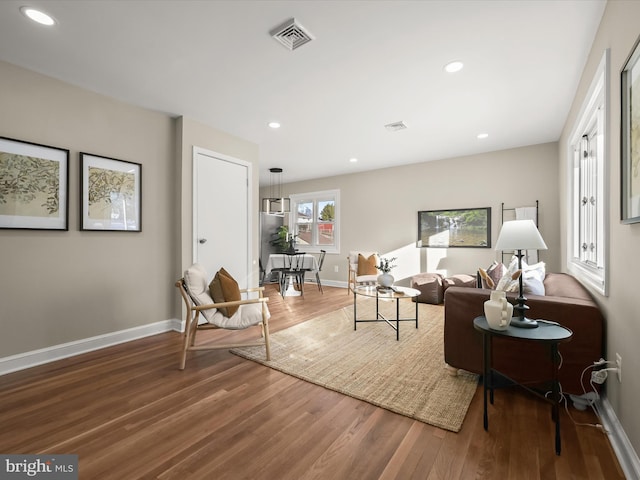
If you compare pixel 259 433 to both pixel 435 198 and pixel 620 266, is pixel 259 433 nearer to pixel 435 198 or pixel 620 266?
pixel 620 266

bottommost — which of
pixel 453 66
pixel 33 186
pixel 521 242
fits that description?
pixel 521 242

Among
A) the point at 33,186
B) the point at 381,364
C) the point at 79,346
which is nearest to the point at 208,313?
the point at 79,346

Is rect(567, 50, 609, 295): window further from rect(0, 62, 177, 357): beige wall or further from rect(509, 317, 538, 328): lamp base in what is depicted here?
rect(0, 62, 177, 357): beige wall

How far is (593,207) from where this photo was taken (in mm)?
2807

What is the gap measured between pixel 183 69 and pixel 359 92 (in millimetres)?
1713

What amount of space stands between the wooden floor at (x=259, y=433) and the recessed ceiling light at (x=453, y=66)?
2.69 metres

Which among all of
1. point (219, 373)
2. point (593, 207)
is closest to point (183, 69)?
point (219, 373)

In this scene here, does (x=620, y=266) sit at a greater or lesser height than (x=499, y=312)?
greater

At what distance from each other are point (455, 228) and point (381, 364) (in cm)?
370

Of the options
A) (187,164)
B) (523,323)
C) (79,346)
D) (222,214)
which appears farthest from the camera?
(222,214)

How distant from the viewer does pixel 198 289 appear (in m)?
2.76

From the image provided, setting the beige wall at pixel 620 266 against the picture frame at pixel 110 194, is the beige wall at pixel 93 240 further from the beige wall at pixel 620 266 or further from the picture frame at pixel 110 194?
the beige wall at pixel 620 266

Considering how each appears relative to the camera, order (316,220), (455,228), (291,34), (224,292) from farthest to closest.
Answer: (316,220)
(455,228)
(224,292)
(291,34)

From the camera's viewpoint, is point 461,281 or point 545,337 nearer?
point 545,337
